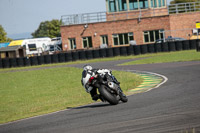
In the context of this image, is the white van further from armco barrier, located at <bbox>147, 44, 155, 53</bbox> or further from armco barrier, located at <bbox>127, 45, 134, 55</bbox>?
armco barrier, located at <bbox>147, 44, 155, 53</bbox>

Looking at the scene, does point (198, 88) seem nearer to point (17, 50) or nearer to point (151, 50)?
point (151, 50)

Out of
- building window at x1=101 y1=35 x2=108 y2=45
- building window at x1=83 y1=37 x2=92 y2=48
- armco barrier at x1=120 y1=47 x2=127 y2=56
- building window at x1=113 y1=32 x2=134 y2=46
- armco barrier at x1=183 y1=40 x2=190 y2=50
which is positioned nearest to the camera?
armco barrier at x1=183 y1=40 x2=190 y2=50

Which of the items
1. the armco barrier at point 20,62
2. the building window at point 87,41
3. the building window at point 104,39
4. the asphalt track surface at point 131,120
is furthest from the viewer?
the building window at point 87,41

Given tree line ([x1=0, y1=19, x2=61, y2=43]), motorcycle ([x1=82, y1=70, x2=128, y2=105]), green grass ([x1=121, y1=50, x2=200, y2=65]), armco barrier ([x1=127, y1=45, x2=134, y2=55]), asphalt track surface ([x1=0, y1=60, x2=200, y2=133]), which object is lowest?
green grass ([x1=121, y1=50, x2=200, y2=65])

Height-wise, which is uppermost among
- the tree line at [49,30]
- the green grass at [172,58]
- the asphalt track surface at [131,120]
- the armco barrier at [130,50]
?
the tree line at [49,30]

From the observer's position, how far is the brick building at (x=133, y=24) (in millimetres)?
46938

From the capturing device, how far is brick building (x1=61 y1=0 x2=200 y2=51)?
4694 centimetres

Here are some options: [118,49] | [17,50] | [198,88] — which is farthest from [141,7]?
[198,88]

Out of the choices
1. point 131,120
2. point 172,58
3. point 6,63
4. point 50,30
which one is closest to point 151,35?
point 6,63

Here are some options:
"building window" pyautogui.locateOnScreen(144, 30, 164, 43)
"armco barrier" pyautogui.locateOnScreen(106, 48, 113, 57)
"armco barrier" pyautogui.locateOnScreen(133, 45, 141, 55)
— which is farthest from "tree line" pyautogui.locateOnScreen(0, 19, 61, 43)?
"armco barrier" pyautogui.locateOnScreen(133, 45, 141, 55)

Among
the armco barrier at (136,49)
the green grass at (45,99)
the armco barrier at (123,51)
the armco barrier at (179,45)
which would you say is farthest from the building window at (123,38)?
the green grass at (45,99)

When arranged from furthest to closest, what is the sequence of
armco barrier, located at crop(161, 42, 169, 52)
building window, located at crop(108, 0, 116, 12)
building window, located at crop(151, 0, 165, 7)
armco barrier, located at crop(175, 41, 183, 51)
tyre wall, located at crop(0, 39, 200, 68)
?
building window, located at crop(108, 0, 116, 12), building window, located at crop(151, 0, 165, 7), armco barrier, located at crop(161, 42, 169, 52), tyre wall, located at crop(0, 39, 200, 68), armco barrier, located at crop(175, 41, 183, 51)

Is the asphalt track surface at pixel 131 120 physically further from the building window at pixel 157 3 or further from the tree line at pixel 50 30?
the tree line at pixel 50 30

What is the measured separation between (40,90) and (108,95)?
9.45 meters
